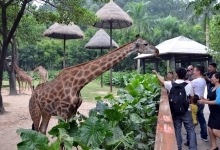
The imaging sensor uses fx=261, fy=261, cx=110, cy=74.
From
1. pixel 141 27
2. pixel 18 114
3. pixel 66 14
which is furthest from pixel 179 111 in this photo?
pixel 141 27

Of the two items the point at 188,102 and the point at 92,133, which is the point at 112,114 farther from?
the point at 188,102

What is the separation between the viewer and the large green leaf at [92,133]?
2.39 meters

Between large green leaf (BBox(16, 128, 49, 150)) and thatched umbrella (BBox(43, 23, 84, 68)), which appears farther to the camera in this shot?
thatched umbrella (BBox(43, 23, 84, 68))

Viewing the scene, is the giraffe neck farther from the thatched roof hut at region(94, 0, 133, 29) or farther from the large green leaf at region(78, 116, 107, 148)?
the thatched roof hut at region(94, 0, 133, 29)

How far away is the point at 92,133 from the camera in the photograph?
2.42m

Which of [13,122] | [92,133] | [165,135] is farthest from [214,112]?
[13,122]

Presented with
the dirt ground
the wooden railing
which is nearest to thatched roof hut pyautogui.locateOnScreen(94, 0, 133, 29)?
the dirt ground

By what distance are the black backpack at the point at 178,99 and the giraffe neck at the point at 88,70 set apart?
1088 mm

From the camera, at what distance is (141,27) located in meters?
31.5

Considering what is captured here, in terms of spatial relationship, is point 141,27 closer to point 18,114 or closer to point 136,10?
point 136,10

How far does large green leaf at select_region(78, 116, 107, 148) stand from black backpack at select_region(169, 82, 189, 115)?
1811 mm

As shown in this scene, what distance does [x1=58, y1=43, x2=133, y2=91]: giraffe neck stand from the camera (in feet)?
13.9

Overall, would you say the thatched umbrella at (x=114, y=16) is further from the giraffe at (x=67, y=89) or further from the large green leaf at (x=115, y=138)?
the large green leaf at (x=115, y=138)

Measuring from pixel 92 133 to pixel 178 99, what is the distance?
1888 millimetres
